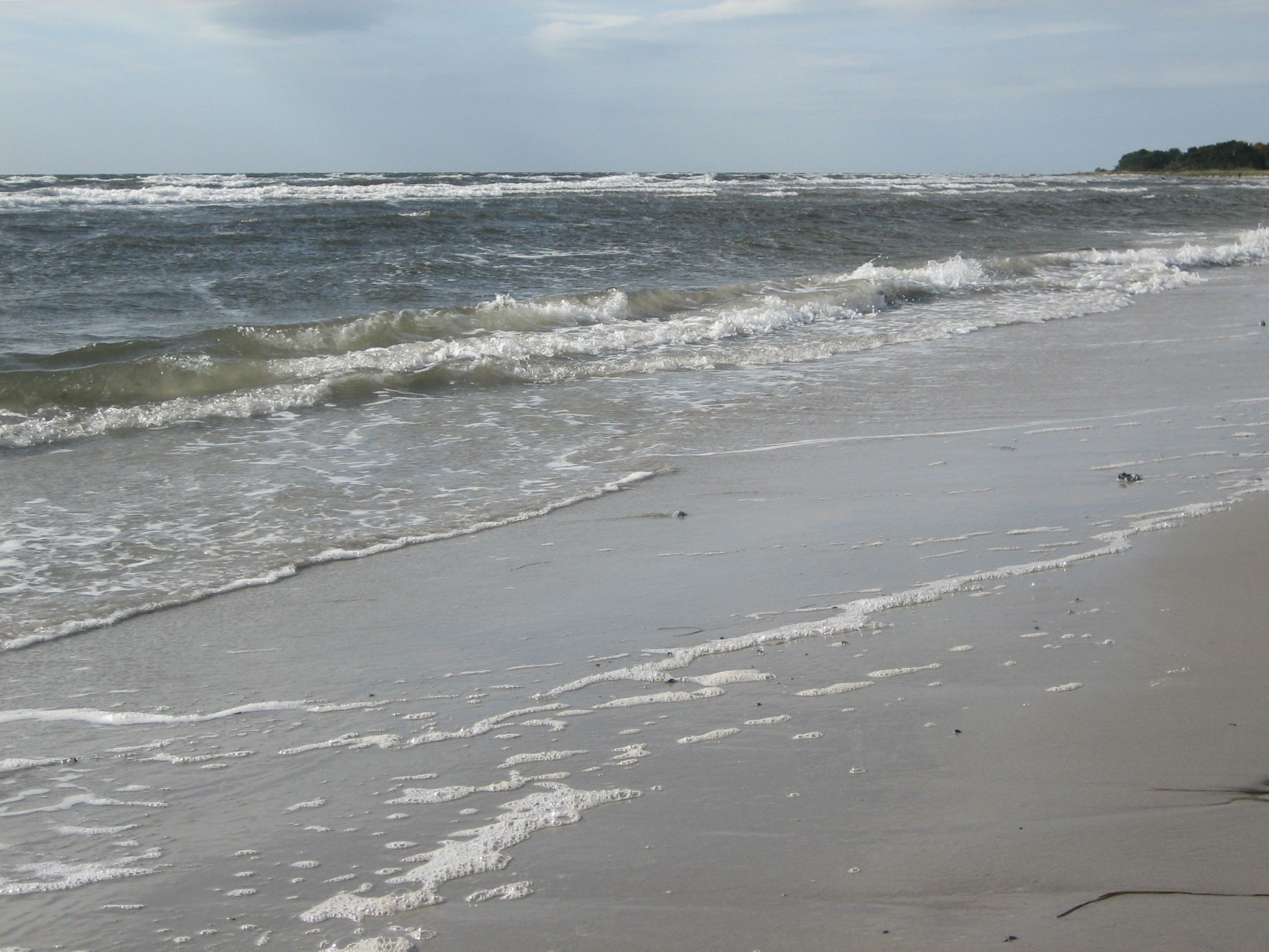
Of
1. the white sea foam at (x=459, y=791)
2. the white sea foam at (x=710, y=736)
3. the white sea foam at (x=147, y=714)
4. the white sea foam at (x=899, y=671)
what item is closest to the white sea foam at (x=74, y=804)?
the white sea foam at (x=147, y=714)

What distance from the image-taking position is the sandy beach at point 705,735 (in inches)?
83.5

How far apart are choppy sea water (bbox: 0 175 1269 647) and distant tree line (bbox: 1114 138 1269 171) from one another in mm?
53716

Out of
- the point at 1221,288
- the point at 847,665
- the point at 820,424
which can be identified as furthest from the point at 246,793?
the point at 1221,288

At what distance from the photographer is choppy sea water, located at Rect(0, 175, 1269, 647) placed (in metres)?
5.14

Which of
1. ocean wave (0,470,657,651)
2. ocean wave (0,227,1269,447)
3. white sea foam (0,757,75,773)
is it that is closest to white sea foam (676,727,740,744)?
white sea foam (0,757,75,773)

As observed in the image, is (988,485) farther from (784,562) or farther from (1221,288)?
(1221,288)

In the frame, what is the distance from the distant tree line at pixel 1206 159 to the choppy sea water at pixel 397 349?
176 feet

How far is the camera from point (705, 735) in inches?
114

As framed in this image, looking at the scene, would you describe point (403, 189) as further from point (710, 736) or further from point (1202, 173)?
point (1202, 173)

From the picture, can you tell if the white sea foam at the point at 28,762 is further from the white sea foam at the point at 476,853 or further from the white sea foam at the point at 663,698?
the white sea foam at the point at 663,698

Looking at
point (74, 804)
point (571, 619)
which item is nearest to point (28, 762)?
point (74, 804)

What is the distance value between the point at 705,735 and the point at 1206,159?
277ft

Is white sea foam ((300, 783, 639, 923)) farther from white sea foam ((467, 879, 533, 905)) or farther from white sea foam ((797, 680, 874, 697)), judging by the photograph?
white sea foam ((797, 680, 874, 697))

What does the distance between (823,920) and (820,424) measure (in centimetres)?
519
